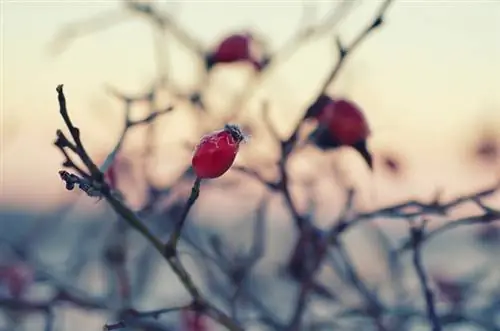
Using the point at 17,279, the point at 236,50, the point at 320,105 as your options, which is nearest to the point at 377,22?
the point at 320,105

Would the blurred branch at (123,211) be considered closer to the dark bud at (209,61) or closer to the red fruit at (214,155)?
the red fruit at (214,155)

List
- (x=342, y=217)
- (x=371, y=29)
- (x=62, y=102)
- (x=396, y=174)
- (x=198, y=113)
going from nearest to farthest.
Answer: (x=62, y=102) → (x=371, y=29) → (x=342, y=217) → (x=198, y=113) → (x=396, y=174)

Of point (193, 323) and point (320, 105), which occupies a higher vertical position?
point (320, 105)

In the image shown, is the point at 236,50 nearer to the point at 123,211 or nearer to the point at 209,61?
the point at 209,61

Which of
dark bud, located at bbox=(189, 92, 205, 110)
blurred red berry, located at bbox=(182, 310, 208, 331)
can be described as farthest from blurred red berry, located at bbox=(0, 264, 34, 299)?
dark bud, located at bbox=(189, 92, 205, 110)

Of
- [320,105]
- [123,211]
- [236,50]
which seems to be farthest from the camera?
[236,50]

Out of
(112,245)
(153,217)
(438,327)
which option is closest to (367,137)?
(438,327)

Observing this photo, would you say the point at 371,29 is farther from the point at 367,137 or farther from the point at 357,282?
the point at 357,282

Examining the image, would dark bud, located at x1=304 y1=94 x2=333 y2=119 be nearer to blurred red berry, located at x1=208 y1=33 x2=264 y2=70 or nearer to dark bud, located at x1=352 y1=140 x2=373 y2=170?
dark bud, located at x1=352 y1=140 x2=373 y2=170
